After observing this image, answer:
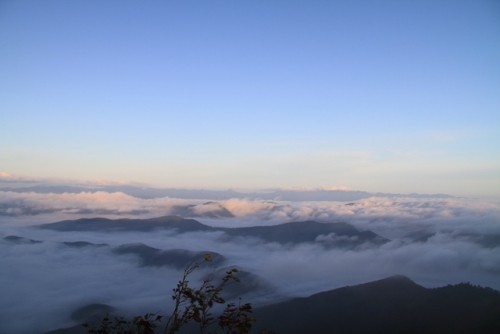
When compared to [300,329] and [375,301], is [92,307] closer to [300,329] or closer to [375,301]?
[300,329]

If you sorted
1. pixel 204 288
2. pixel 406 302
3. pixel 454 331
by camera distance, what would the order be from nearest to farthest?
pixel 204 288
pixel 454 331
pixel 406 302

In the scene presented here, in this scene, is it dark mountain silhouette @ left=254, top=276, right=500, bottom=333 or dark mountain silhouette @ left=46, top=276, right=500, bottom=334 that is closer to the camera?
dark mountain silhouette @ left=46, top=276, right=500, bottom=334

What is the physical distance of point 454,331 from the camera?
121 metres

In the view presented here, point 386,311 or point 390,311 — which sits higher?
point 390,311

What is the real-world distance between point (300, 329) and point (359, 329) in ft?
61.6

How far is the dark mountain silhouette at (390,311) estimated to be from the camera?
416 ft

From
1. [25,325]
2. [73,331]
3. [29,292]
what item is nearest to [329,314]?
[73,331]

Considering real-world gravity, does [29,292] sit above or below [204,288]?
below

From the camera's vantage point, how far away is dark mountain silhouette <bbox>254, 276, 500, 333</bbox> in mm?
126812

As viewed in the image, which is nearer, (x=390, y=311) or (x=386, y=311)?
(x=390, y=311)

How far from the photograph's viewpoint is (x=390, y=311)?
141625 millimetres

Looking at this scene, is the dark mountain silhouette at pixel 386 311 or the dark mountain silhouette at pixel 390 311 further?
the dark mountain silhouette at pixel 390 311

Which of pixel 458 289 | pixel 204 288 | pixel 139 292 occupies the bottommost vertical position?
pixel 139 292

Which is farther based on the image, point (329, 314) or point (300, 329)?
point (329, 314)
